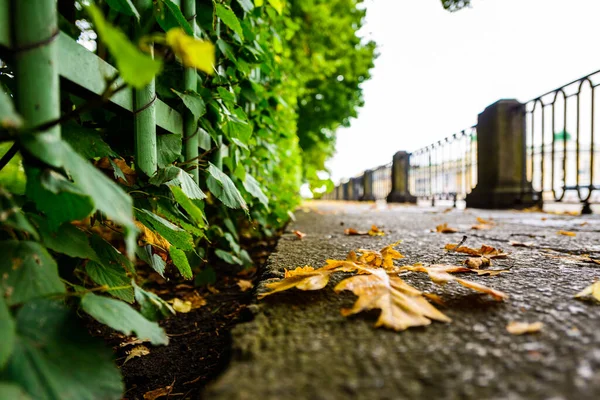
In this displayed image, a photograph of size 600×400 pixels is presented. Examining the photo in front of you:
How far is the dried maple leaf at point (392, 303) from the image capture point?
0.66m

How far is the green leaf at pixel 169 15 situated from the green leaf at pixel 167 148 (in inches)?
12.2

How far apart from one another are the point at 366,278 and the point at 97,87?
740mm

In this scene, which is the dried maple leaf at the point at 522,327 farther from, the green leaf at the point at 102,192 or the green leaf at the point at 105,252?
the green leaf at the point at 105,252

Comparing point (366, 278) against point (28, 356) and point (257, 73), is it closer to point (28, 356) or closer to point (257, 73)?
point (28, 356)

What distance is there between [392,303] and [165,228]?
56 centimetres

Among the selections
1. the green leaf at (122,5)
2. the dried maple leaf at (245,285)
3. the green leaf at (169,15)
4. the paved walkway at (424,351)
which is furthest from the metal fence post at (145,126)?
the dried maple leaf at (245,285)

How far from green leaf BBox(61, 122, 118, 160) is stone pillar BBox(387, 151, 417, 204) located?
10059 millimetres

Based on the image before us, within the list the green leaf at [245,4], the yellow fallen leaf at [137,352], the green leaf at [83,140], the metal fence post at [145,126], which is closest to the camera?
the green leaf at [83,140]

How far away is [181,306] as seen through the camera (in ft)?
5.64

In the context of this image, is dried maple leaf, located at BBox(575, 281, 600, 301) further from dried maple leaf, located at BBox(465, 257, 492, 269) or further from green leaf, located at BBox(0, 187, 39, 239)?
green leaf, located at BBox(0, 187, 39, 239)

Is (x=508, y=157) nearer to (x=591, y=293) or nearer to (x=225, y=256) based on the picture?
(x=225, y=256)

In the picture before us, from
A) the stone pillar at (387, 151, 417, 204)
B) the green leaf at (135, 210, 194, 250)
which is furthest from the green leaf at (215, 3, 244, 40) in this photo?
the stone pillar at (387, 151, 417, 204)

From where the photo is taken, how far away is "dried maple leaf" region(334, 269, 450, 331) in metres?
0.66

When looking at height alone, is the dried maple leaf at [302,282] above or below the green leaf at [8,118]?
below
